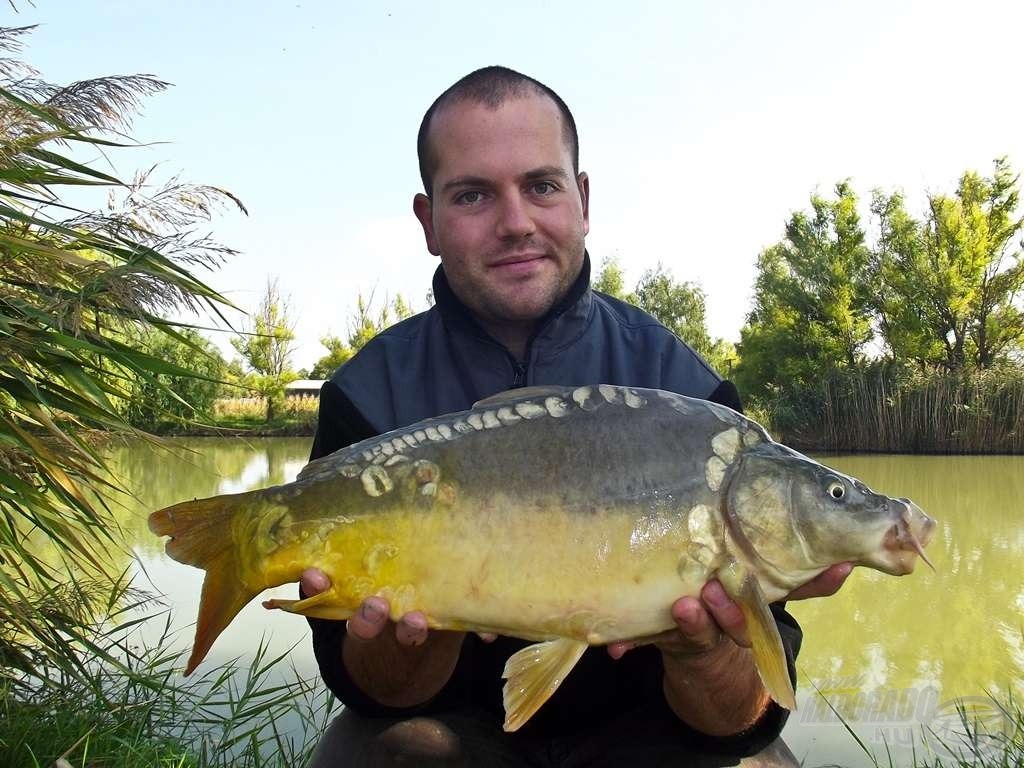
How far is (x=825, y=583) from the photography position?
4.46ft

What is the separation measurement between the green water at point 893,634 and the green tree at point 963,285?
12.6 metres

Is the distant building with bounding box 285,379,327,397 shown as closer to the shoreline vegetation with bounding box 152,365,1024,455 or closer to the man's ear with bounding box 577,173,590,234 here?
the shoreline vegetation with bounding box 152,365,1024,455

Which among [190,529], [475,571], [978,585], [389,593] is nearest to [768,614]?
[475,571]

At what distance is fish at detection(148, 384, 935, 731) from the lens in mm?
1280

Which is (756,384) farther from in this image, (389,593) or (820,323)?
(389,593)

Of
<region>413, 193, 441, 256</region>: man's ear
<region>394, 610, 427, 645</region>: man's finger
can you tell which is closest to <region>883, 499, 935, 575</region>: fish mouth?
<region>394, 610, 427, 645</region>: man's finger

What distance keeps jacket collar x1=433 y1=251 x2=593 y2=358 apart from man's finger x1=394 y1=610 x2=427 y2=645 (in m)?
0.81

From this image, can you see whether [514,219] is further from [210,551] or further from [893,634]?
[893,634]

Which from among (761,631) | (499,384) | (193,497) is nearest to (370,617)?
(761,631)

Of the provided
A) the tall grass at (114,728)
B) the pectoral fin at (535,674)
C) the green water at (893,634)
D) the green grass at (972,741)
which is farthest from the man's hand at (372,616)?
the green grass at (972,741)

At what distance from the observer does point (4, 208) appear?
245cm

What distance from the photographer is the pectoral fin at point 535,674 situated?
1.29 metres

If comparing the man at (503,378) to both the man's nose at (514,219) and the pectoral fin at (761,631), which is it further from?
the pectoral fin at (761,631)

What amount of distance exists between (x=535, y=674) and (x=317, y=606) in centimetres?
35
